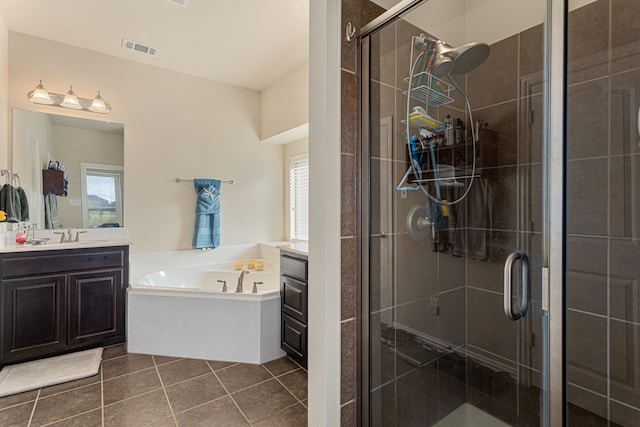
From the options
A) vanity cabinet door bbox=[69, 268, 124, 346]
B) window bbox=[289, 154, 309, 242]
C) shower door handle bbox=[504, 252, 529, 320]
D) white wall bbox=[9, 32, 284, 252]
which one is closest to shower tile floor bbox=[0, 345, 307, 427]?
vanity cabinet door bbox=[69, 268, 124, 346]

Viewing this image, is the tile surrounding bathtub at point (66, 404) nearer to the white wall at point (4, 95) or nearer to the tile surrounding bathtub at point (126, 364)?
the tile surrounding bathtub at point (126, 364)

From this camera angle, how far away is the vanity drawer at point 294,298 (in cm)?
237

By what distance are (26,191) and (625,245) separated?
4.13 metres

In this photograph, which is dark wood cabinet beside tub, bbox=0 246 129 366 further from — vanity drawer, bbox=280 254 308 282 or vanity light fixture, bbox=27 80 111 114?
vanity drawer, bbox=280 254 308 282

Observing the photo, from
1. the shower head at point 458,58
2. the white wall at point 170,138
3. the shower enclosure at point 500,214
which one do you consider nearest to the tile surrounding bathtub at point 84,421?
the shower enclosure at point 500,214

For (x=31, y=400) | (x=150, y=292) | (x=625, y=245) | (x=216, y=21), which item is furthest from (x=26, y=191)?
(x=625, y=245)

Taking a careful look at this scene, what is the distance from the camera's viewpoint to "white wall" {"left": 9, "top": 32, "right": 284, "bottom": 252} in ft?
9.80

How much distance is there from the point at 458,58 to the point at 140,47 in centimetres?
293

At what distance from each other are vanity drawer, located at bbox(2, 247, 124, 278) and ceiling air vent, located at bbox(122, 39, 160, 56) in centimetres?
189

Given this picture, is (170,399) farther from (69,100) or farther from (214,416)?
(69,100)

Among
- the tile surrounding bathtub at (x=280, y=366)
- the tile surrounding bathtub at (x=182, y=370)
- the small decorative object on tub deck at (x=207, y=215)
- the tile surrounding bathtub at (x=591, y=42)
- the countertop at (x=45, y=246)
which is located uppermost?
the tile surrounding bathtub at (x=591, y=42)

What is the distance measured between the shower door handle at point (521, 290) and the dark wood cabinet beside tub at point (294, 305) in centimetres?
136

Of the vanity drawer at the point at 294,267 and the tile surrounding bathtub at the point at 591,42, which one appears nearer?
the tile surrounding bathtub at the point at 591,42

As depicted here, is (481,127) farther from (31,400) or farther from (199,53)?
(31,400)
